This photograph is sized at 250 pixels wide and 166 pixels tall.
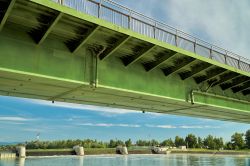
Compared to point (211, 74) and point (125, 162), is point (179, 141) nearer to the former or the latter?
point (125, 162)

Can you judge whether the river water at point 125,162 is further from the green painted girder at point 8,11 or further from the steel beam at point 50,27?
the green painted girder at point 8,11

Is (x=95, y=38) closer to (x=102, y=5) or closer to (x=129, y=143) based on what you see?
(x=102, y=5)

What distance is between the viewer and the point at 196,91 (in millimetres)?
18188

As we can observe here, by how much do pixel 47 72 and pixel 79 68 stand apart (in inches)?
65.4

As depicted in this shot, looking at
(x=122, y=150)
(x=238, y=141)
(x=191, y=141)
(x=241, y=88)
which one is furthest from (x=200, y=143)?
(x=241, y=88)

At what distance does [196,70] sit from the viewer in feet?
56.1

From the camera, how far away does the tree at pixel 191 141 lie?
17535cm

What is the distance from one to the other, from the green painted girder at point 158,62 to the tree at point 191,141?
169251 millimetres

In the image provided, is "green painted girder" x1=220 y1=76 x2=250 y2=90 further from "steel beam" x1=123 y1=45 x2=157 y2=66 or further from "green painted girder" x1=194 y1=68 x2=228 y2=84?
"steel beam" x1=123 y1=45 x2=157 y2=66

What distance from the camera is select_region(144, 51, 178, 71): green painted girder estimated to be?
14.8m

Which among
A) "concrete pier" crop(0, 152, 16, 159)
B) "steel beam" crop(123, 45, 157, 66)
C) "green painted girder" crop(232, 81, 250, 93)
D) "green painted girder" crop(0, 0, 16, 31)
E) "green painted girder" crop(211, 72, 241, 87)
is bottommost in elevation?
"concrete pier" crop(0, 152, 16, 159)

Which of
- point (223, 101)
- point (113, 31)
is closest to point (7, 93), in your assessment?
point (113, 31)

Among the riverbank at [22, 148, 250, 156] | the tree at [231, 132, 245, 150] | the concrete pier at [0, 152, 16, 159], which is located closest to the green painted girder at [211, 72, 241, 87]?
the concrete pier at [0, 152, 16, 159]

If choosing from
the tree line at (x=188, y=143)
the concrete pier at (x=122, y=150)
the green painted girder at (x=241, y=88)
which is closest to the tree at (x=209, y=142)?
the tree line at (x=188, y=143)
